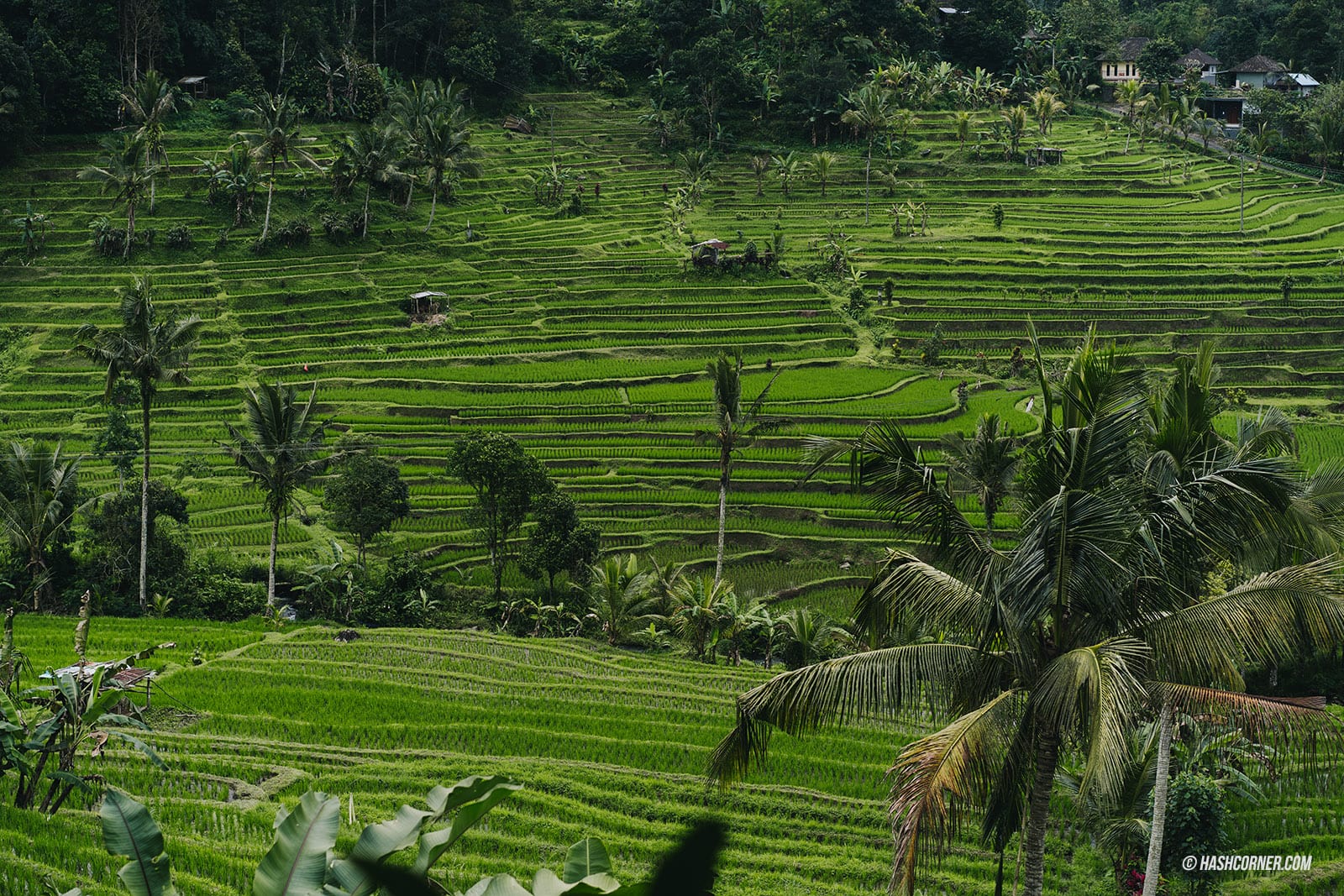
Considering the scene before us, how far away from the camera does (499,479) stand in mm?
22594

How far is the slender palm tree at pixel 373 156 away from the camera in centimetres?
4122

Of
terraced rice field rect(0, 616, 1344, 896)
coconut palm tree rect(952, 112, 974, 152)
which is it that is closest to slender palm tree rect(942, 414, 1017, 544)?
terraced rice field rect(0, 616, 1344, 896)

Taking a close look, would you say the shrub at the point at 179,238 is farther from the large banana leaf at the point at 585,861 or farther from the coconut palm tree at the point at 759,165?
the large banana leaf at the point at 585,861

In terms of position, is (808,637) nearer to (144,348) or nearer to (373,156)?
(144,348)

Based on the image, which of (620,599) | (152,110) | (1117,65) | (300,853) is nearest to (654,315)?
(620,599)

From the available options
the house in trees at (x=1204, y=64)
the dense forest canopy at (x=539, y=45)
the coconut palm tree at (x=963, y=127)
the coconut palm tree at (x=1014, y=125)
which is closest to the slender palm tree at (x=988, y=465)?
the dense forest canopy at (x=539, y=45)

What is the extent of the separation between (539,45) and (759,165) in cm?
1446

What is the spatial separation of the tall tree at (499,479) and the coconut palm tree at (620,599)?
1837 millimetres

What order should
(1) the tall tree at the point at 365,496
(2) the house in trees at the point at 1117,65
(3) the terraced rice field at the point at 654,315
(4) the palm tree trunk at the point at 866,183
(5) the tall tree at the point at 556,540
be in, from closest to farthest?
(5) the tall tree at the point at 556,540
(1) the tall tree at the point at 365,496
(3) the terraced rice field at the point at 654,315
(4) the palm tree trunk at the point at 866,183
(2) the house in trees at the point at 1117,65

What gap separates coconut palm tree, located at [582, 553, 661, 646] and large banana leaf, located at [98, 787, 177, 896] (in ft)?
50.2

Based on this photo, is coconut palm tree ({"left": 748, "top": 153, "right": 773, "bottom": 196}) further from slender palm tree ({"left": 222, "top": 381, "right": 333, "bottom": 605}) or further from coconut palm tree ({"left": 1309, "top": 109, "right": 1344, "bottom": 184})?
slender palm tree ({"left": 222, "top": 381, "right": 333, "bottom": 605})

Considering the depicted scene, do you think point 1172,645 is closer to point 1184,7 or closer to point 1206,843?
point 1206,843

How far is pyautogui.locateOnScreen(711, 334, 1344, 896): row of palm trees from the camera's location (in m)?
6.79

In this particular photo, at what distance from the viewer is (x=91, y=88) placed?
43.8m
